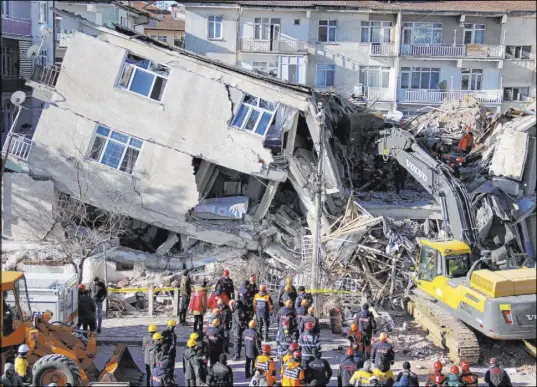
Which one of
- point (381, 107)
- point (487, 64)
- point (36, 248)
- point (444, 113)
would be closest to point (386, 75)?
point (381, 107)

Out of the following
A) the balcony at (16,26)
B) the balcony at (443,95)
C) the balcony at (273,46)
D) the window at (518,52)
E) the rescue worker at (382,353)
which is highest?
the window at (518,52)

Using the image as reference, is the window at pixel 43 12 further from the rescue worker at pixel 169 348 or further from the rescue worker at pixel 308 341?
the rescue worker at pixel 308 341

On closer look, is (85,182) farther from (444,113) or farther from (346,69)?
(346,69)

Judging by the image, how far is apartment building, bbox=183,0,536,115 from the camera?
129 feet

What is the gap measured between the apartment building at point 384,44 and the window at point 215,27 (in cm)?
6

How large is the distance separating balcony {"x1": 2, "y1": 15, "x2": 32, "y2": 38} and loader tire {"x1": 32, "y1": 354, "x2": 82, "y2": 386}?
17938 mm

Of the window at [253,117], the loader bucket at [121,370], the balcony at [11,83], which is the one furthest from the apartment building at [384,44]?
the loader bucket at [121,370]

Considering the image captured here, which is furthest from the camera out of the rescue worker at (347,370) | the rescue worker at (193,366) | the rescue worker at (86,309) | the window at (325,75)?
the window at (325,75)

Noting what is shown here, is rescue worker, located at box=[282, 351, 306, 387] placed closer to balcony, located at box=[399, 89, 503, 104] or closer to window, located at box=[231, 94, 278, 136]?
window, located at box=[231, 94, 278, 136]

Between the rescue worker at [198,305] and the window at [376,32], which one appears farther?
the window at [376,32]

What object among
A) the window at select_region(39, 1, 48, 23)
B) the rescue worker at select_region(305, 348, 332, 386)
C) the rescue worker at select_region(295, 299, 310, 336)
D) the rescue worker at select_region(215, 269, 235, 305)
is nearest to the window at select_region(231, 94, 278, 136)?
the rescue worker at select_region(215, 269, 235, 305)

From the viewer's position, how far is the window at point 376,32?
3991cm

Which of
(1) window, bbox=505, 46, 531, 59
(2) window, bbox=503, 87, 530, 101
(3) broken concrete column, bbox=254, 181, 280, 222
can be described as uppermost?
(1) window, bbox=505, 46, 531, 59

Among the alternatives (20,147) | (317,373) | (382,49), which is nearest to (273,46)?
(382,49)
